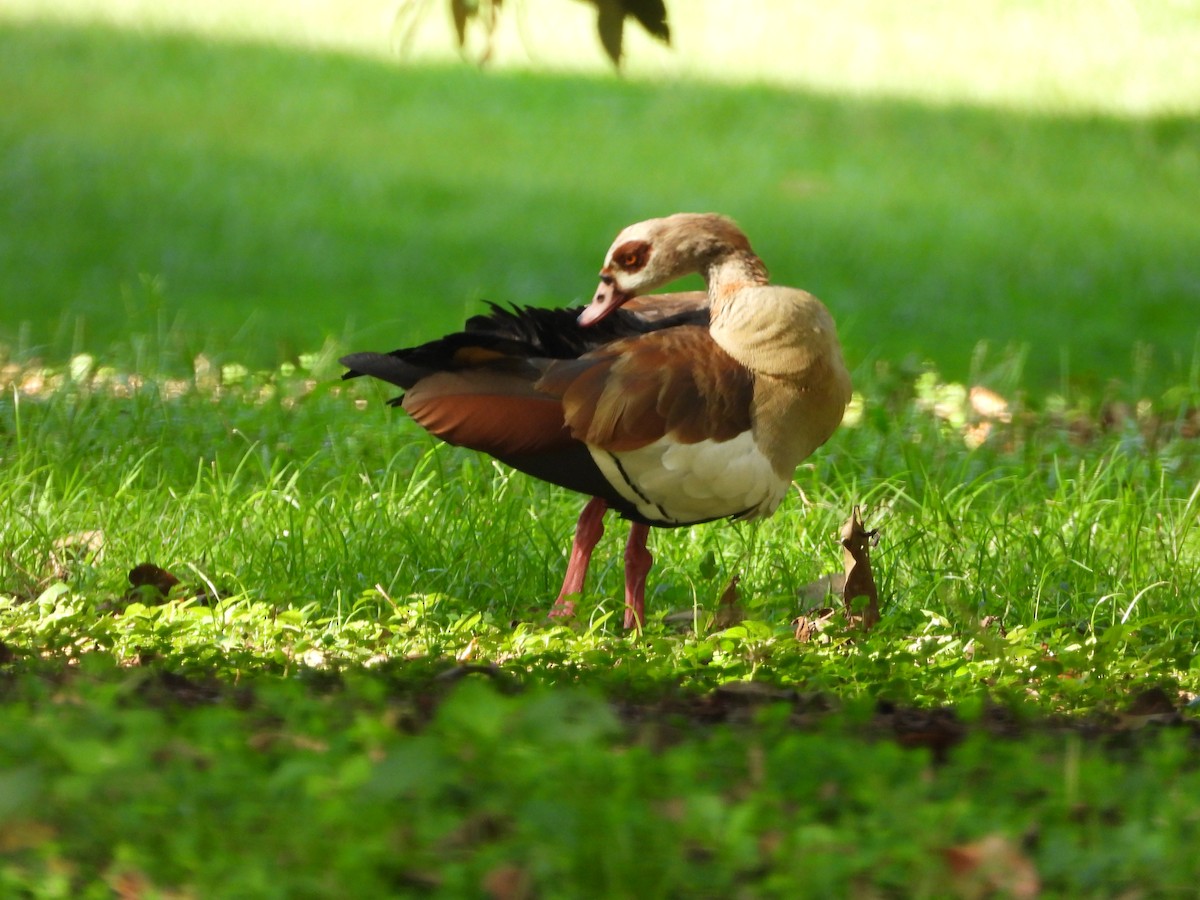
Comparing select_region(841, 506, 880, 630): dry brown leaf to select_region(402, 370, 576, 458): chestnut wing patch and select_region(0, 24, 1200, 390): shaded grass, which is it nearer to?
select_region(402, 370, 576, 458): chestnut wing patch

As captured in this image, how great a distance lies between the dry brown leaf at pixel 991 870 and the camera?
8.27 ft

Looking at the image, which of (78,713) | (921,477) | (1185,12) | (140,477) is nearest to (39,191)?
(140,477)

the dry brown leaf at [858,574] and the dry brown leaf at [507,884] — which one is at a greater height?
the dry brown leaf at [507,884]

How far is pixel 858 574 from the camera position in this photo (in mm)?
4523

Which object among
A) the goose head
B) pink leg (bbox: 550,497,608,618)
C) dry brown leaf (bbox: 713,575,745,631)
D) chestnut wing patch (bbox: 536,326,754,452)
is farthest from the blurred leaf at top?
dry brown leaf (bbox: 713,575,745,631)

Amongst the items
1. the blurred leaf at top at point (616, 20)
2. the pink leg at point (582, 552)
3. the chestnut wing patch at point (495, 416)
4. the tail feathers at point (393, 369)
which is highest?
the blurred leaf at top at point (616, 20)

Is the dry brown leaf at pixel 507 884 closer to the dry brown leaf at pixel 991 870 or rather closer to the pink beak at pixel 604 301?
the dry brown leaf at pixel 991 870

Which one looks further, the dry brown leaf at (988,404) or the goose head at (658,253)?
the dry brown leaf at (988,404)

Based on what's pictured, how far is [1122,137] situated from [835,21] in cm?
404

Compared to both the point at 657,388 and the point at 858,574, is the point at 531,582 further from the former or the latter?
the point at 657,388

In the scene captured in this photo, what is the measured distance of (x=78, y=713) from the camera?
2.88m

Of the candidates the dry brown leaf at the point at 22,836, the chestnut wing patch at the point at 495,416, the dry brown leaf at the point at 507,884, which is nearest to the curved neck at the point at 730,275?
the chestnut wing patch at the point at 495,416

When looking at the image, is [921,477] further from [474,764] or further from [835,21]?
[835,21]

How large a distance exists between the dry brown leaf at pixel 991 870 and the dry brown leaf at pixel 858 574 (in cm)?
181
